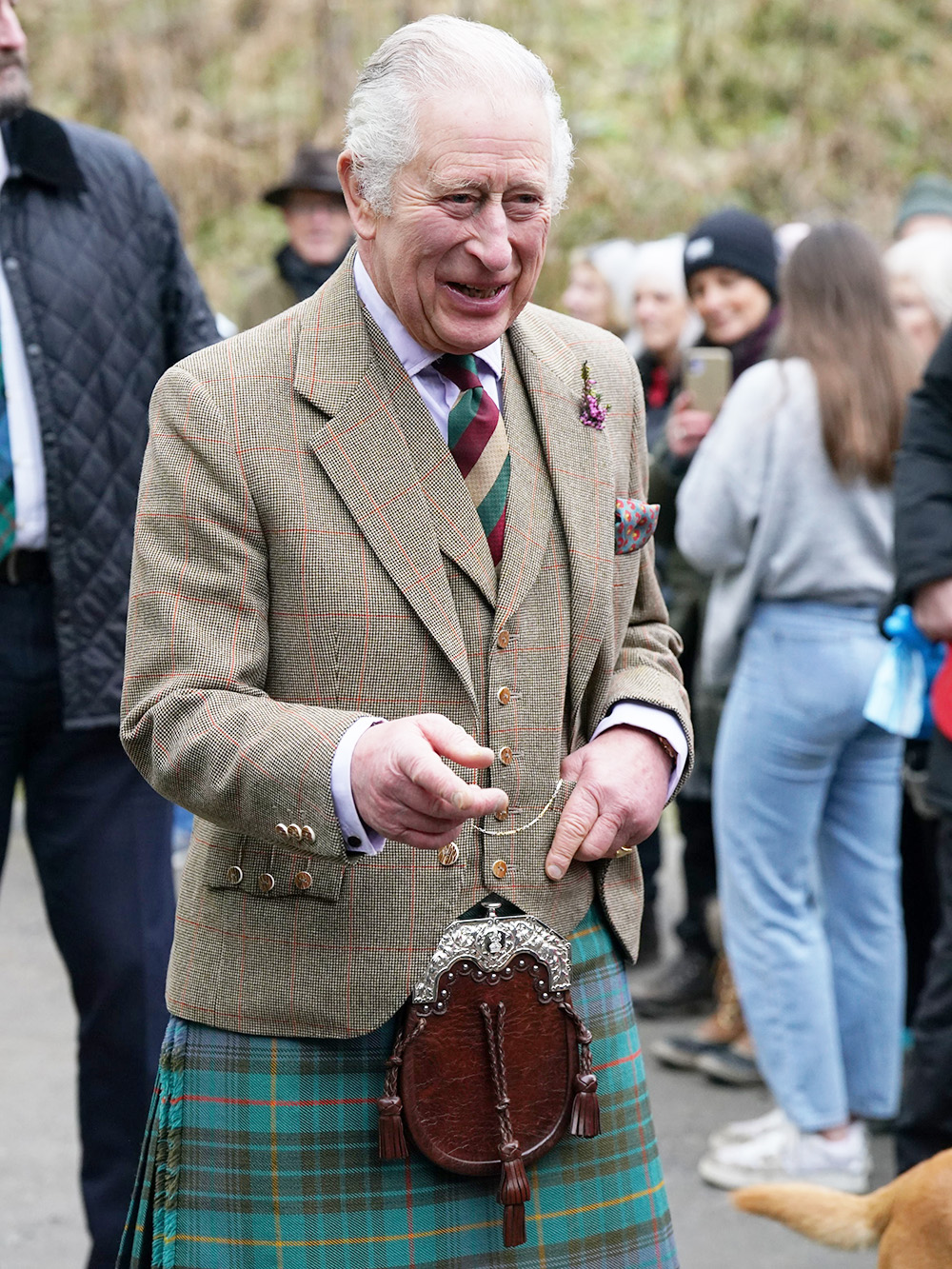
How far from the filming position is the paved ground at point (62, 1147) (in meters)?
3.68

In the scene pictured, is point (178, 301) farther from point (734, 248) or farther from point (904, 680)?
point (734, 248)

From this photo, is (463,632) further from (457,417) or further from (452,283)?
(452,283)

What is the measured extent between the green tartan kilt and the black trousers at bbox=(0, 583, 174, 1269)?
3.02ft

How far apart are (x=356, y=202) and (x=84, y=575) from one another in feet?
3.81

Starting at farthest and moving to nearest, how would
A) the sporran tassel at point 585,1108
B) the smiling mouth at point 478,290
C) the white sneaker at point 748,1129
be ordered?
the white sneaker at point 748,1129 < the sporran tassel at point 585,1108 < the smiling mouth at point 478,290

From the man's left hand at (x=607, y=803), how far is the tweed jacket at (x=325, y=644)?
1.6 inches

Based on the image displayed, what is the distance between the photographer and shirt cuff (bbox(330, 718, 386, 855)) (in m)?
1.70

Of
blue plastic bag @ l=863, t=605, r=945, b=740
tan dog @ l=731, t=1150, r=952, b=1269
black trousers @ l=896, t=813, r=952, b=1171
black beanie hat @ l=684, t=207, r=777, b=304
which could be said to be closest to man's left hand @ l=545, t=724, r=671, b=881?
tan dog @ l=731, t=1150, r=952, b=1269

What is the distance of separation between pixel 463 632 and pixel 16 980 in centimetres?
393

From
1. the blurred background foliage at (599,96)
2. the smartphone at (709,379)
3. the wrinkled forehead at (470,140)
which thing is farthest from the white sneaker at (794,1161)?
the blurred background foliage at (599,96)

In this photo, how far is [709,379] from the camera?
4.44 meters

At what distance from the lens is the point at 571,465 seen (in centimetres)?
200

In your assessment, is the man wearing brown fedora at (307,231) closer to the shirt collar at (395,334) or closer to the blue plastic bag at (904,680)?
the blue plastic bag at (904,680)

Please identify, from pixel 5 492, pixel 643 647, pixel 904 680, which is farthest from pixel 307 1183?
pixel 904 680
